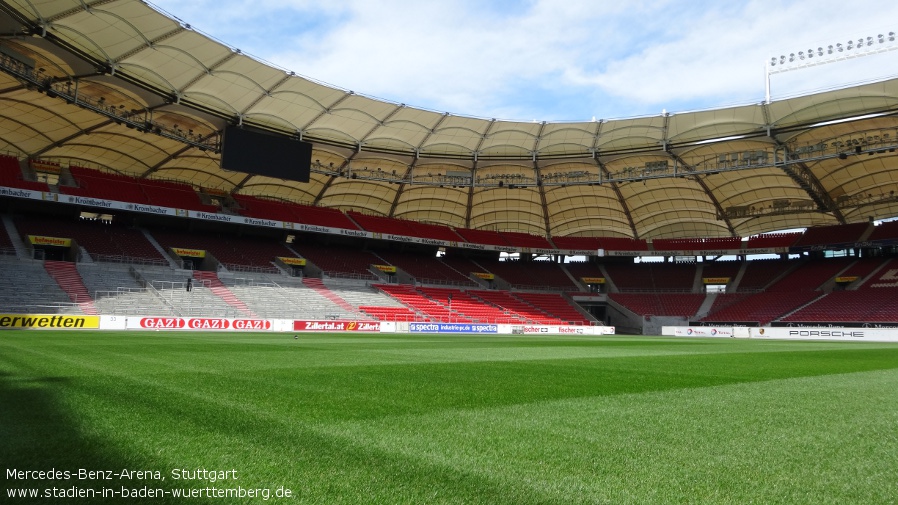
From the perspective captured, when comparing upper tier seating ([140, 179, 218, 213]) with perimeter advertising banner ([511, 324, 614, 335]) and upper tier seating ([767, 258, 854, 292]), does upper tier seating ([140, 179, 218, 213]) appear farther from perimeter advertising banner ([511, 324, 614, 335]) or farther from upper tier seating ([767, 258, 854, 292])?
upper tier seating ([767, 258, 854, 292])

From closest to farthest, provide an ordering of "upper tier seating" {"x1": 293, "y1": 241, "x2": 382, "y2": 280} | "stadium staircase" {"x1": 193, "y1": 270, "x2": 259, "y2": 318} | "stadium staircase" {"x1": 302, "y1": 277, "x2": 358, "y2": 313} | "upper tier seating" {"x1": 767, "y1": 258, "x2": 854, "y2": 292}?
"stadium staircase" {"x1": 193, "y1": 270, "x2": 259, "y2": 318}
"stadium staircase" {"x1": 302, "y1": 277, "x2": 358, "y2": 313}
"upper tier seating" {"x1": 293, "y1": 241, "x2": 382, "y2": 280}
"upper tier seating" {"x1": 767, "y1": 258, "x2": 854, "y2": 292}

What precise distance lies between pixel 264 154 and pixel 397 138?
970cm

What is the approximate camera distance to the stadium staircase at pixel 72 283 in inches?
1216

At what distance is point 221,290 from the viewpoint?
129 feet

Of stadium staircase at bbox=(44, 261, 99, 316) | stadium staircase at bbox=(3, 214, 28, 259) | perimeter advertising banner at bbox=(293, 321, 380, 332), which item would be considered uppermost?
stadium staircase at bbox=(3, 214, 28, 259)

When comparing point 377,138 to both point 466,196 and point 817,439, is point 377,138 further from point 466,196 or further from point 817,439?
point 817,439

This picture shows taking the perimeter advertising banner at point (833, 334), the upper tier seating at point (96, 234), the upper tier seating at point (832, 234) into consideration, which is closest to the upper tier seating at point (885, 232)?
the upper tier seating at point (832, 234)

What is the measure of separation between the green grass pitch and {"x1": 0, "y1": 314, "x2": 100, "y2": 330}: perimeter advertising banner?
21.1 meters

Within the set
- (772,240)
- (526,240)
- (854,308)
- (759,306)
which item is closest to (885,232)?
(772,240)

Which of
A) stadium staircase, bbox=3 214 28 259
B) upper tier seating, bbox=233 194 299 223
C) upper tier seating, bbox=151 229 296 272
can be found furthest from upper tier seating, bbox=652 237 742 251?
stadium staircase, bbox=3 214 28 259

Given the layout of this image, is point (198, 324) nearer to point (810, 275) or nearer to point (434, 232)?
point (434, 232)

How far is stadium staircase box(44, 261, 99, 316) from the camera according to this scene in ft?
101

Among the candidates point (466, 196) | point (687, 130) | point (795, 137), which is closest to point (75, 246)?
point (466, 196)

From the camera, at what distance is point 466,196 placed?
5797cm
